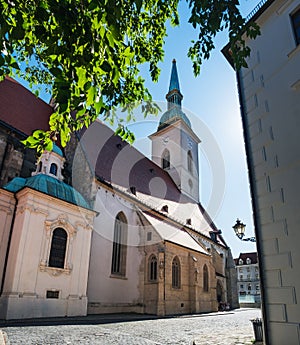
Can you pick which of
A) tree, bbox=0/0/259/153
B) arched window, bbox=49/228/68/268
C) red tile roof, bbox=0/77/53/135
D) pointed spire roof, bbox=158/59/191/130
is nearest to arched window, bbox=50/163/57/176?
red tile roof, bbox=0/77/53/135

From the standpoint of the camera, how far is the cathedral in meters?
12.1

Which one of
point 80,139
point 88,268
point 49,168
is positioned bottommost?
point 88,268

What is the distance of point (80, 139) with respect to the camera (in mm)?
19062

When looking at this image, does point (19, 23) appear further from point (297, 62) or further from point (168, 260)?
point (168, 260)

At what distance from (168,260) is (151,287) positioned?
6.30ft

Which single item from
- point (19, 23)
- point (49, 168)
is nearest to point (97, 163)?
point (49, 168)

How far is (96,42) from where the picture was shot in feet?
10.2

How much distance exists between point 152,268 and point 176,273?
211 cm

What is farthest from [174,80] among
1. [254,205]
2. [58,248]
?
[254,205]

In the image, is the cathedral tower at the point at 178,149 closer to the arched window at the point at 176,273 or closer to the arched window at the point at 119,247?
the arched window at the point at 176,273

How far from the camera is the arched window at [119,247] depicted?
1739 centimetres

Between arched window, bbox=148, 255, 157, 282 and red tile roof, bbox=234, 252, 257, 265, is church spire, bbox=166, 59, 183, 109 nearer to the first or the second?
arched window, bbox=148, 255, 157, 282

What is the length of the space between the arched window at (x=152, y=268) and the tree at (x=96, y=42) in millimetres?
14435

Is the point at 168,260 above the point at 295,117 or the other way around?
the other way around
